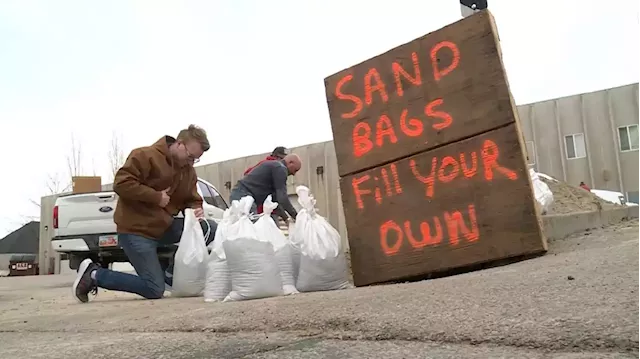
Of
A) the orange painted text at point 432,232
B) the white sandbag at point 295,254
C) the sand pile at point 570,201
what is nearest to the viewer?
the orange painted text at point 432,232

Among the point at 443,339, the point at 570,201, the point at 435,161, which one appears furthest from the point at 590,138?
the point at 443,339

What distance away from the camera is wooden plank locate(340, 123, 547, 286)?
386cm

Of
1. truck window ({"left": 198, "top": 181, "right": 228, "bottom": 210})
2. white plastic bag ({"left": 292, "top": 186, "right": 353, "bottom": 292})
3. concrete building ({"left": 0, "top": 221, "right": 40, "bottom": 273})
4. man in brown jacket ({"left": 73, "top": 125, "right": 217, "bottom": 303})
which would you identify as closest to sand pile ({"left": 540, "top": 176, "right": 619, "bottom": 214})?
white plastic bag ({"left": 292, "top": 186, "right": 353, "bottom": 292})

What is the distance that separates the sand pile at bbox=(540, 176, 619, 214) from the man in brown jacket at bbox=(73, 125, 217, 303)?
3.15 meters

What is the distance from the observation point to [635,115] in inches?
629

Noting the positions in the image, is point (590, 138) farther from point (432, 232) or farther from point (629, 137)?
point (432, 232)

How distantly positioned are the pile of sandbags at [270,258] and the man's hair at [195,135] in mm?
802

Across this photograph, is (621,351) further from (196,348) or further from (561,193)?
(561,193)

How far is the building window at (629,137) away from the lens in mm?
16141

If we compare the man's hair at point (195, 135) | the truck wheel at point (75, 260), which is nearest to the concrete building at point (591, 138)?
the truck wheel at point (75, 260)

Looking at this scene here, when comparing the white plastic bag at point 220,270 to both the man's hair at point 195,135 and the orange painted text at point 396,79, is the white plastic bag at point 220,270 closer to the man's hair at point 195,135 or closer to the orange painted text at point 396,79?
the man's hair at point 195,135

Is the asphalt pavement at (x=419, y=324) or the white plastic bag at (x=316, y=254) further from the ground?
the white plastic bag at (x=316, y=254)

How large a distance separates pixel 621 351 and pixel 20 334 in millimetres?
3000

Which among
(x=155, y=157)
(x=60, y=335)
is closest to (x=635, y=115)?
(x=155, y=157)
